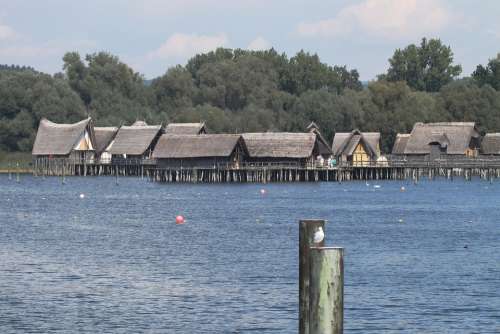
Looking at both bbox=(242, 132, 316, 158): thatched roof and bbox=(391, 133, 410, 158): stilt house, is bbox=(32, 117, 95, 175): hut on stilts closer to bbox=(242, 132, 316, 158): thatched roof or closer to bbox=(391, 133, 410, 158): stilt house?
bbox=(242, 132, 316, 158): thatched roof

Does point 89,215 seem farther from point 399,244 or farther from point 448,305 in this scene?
point 448,305

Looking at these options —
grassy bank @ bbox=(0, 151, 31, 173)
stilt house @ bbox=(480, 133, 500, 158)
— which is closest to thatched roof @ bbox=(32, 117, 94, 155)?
grassy bank @ bbox=(0, 151, 31, 173)

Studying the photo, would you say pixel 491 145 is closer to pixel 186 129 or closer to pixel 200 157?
pixel 186 129

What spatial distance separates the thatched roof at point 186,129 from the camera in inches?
4988

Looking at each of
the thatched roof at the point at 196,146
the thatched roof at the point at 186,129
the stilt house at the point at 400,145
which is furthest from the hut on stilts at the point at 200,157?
the stilt house at the point at 400,145

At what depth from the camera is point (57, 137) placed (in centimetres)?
13288

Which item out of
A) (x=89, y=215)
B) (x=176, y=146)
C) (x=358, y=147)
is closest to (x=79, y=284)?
(x=89, y=215)

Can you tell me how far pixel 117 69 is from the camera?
535ft

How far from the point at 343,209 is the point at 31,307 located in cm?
4358

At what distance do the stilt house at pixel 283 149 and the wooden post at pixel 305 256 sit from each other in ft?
295

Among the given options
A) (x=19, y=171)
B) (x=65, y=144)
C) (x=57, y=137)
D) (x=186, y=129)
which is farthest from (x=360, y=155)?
(x=19, y=171)

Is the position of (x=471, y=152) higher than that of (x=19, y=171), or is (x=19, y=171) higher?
(x=471, y=152)

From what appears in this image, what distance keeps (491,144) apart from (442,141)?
6.40 meters

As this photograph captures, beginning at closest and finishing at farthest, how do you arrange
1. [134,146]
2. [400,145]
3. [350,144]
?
[350,144] → [134,146] → [400,145]
